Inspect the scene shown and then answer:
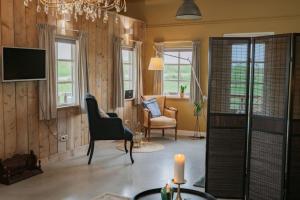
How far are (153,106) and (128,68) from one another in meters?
1.00

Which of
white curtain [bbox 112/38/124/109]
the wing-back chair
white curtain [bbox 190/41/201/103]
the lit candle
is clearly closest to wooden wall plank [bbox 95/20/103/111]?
white curtain [bbox 112/38/124/109]

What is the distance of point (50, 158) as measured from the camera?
5.48 metres

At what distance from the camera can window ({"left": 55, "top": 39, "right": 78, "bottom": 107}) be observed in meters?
5.70

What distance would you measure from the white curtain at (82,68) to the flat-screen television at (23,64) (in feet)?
2.78

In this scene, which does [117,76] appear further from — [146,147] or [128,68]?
[146,147]

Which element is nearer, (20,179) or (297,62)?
(297,62)

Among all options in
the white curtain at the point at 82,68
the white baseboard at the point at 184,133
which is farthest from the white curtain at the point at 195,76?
the white curtain at the point at 82,68

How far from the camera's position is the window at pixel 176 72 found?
8.01m

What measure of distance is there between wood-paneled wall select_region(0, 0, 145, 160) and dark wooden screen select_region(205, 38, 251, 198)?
103 inches

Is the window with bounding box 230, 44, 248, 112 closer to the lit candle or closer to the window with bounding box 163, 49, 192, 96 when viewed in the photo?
the lit candle

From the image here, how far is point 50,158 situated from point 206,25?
4.32m

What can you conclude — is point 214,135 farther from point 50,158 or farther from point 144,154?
point 50,158

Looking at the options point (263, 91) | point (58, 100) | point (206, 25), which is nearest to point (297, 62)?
point (263, 91)

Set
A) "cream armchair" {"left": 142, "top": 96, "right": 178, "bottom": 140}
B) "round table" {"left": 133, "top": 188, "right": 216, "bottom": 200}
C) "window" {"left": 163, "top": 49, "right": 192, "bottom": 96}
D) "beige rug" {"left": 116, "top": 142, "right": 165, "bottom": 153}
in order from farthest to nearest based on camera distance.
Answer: "window" {"left": 163, "top": 49, "right": 192, "bottom": 96} < "cream armchair" {"left": 142, "top": 96, "right": 178, "bottom": 140} < "beige rug" {"left": 116, "top": 142, "right": 165, "bottom": 153} < "round table" {"left": 133, "top": 188, "right": 216, "bottom": 200}
